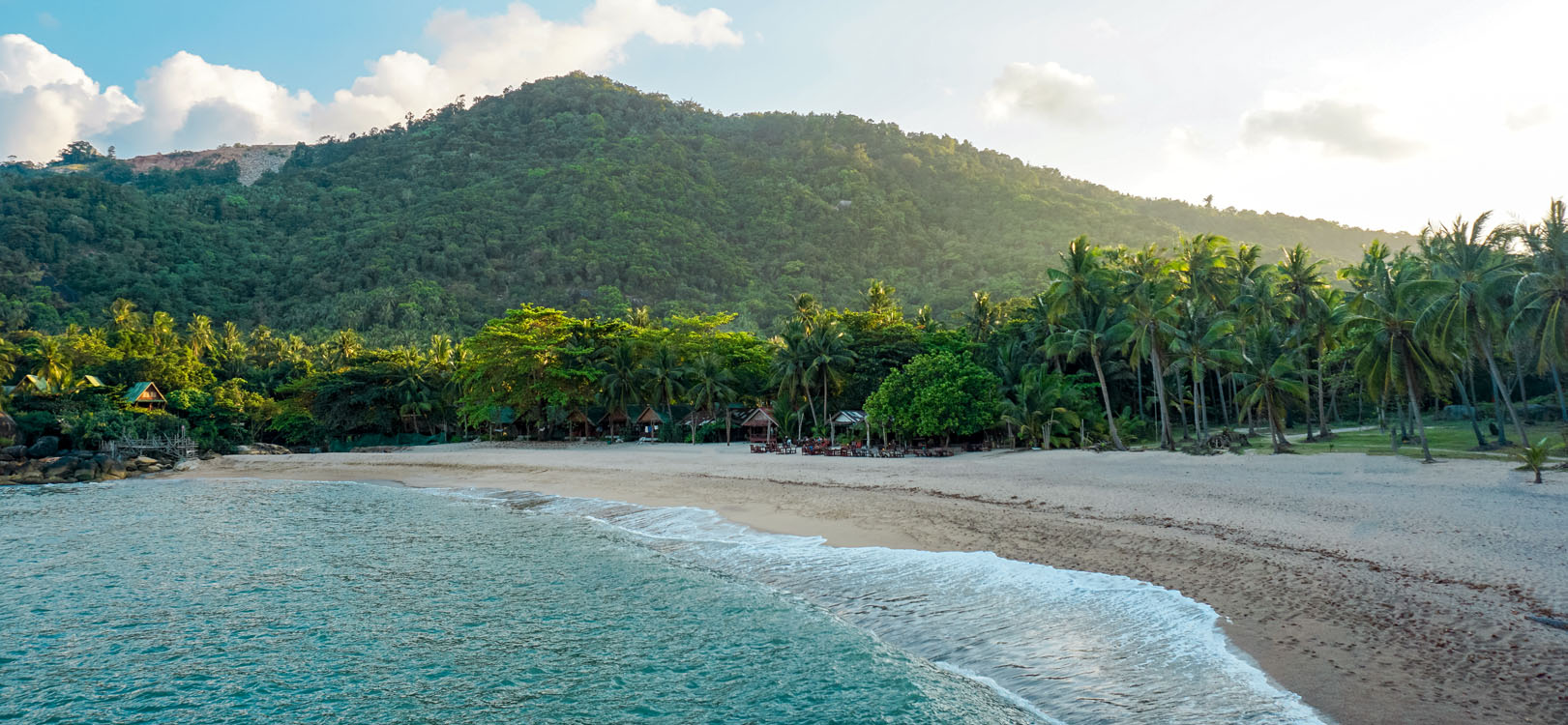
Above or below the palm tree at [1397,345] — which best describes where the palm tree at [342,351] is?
above

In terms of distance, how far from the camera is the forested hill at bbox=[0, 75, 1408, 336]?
94500 millimetres

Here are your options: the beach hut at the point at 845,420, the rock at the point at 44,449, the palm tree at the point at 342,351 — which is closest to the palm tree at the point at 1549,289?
the beach hut at the point at 845,420

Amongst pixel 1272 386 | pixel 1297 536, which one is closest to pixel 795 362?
pixel 1272 386

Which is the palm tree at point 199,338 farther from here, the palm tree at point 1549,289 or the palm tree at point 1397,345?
the palm tree at point 1549,289

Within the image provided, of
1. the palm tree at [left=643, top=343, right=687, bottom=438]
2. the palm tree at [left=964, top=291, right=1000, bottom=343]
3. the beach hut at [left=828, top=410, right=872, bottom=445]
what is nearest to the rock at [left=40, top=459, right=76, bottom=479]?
the palm tree at [left=643, top=343, right=687, bottom=438]

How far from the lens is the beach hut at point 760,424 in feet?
140

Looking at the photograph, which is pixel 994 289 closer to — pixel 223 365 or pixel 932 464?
pixel 932 464

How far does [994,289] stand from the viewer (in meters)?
94.5

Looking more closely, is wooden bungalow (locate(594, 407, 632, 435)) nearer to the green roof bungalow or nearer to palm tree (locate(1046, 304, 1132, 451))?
palm tree (locate(1046, 304, 1132, 451))

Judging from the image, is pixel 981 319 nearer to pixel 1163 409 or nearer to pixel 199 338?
pixel 1163 409

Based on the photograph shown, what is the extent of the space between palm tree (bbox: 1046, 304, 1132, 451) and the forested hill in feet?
187

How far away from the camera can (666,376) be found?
47.5m

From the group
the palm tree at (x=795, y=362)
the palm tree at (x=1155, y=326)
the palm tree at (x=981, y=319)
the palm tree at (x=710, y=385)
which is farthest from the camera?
the palm tree at (x=981, y=319)

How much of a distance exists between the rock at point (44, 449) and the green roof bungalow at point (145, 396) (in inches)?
181
